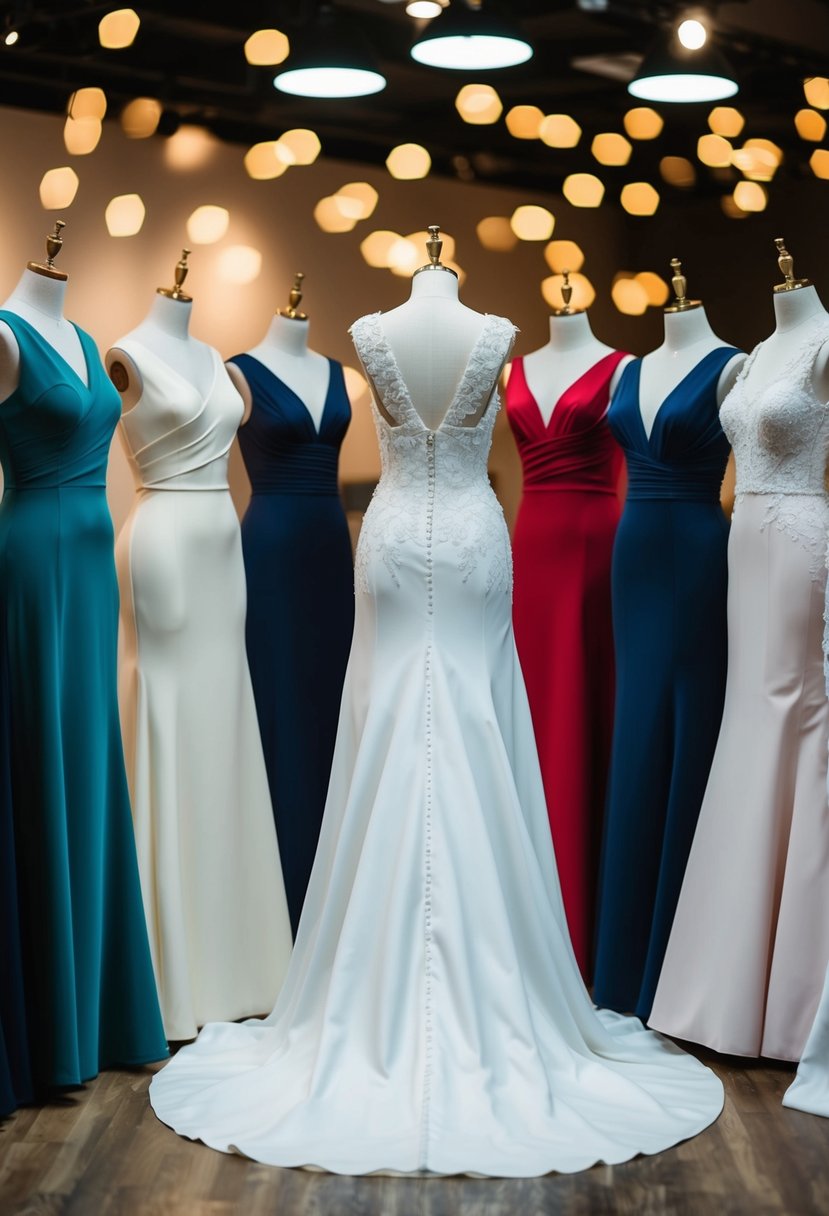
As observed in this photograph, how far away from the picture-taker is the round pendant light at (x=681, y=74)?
17.6ft

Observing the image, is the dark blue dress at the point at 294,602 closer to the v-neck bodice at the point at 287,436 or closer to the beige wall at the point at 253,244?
the v-neck bodice at the point at 287,436

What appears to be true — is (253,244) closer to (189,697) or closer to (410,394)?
(189,697)

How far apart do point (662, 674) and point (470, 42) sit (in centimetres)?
257

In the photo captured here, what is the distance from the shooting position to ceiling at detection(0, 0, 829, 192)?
5.14 meters

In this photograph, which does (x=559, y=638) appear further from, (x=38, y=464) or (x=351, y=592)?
(x=38, y=464)

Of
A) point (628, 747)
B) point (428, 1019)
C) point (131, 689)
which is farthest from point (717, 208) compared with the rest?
point (428, 1019)

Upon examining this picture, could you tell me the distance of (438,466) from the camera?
358 cm

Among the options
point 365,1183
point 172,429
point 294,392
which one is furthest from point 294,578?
point 365,1183

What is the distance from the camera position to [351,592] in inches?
184

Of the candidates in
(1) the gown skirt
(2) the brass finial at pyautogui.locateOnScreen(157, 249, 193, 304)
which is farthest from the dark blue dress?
(1) the gown skirt

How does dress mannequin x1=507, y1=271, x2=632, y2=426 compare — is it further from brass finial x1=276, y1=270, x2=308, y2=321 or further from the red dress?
brass finial x1=276, y1=270, x2=308, y2=321

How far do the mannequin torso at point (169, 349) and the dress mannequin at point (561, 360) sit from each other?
970 millimetres

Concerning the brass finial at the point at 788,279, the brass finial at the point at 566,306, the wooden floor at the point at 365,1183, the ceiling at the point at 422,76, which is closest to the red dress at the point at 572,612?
the brass finial at the point at 566,306

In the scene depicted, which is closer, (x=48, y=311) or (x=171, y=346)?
(x=48, y=311)
